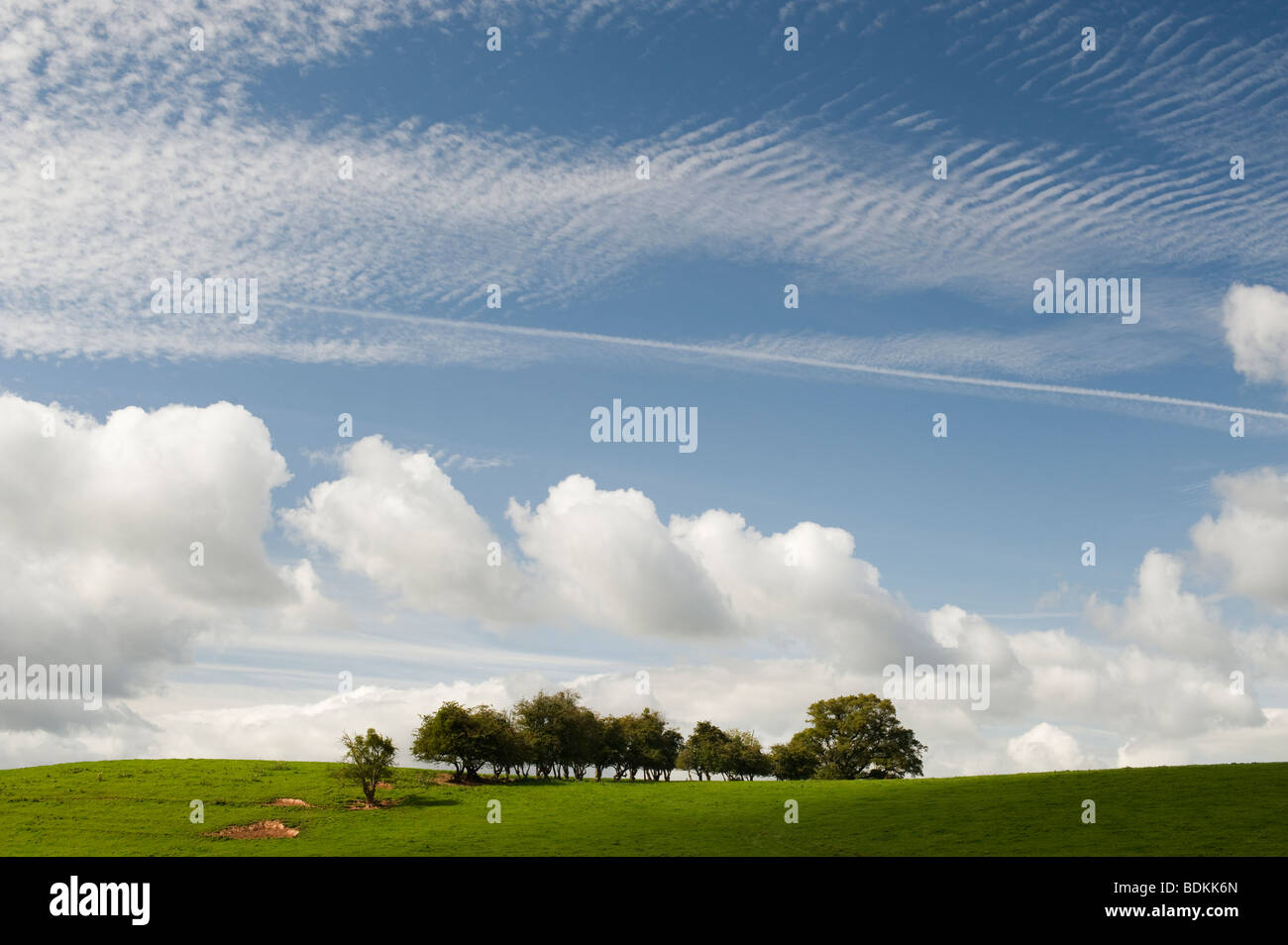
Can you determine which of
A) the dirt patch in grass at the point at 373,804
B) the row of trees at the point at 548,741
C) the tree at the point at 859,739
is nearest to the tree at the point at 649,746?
the row of trees at the point at 548,741

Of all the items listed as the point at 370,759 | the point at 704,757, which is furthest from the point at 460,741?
the point at 704,757

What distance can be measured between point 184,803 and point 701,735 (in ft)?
178

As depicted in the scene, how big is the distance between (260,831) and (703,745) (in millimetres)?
53204

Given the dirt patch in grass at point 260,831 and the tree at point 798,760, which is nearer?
the dirt patch in grass at point 260,831

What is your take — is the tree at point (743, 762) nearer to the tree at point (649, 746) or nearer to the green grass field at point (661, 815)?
the tree at point (649, 746)

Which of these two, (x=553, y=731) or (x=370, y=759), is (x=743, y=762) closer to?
(x=553, y=731)

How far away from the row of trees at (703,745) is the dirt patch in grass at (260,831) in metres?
22.3

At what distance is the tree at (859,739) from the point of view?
310 ft

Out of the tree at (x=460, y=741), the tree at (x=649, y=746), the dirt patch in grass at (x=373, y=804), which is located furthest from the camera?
the tree at (x=649, y=746)

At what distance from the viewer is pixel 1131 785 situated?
197 feet

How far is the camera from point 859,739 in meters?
96.1
